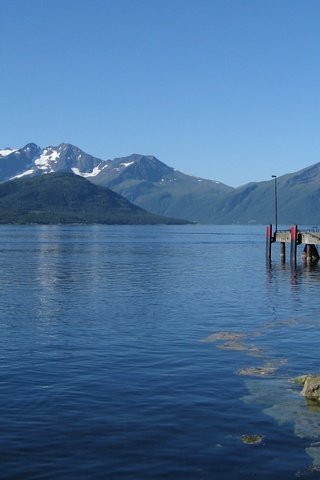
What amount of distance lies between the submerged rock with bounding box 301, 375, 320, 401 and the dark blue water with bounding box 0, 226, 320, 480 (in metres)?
0.67

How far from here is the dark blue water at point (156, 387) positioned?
1688cm

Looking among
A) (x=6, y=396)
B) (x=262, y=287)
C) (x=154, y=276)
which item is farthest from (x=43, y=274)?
(x=6, y=396)

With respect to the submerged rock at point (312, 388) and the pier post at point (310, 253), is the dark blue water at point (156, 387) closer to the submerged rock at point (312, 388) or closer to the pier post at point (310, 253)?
the submerged rock at point (312, 388)

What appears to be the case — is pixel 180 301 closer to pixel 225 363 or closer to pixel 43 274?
pixel 225 363

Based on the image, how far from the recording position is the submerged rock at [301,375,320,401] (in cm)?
2209

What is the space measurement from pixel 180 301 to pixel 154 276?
22844 millimetres

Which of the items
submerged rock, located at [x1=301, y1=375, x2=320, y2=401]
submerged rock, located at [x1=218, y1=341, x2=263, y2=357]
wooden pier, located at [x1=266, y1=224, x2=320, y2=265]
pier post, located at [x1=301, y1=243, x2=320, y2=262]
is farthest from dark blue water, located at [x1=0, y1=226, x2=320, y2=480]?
pier post, located at [x1=301, y1=243, x2=320, y2=262]

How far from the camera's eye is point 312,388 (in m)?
22.2

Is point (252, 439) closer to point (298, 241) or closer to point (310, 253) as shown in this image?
point (298, 241)

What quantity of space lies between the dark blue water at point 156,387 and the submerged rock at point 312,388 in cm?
67

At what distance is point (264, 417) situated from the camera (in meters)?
20.4

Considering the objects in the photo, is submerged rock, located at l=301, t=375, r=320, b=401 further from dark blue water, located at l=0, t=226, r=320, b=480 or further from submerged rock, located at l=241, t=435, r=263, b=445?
submerged rock, located at l=241, t=435, r=263, b=445

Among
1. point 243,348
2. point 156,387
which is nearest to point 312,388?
point 156,387

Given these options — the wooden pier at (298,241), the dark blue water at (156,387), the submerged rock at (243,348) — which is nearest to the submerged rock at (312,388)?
the dark blue water at (156,387)
